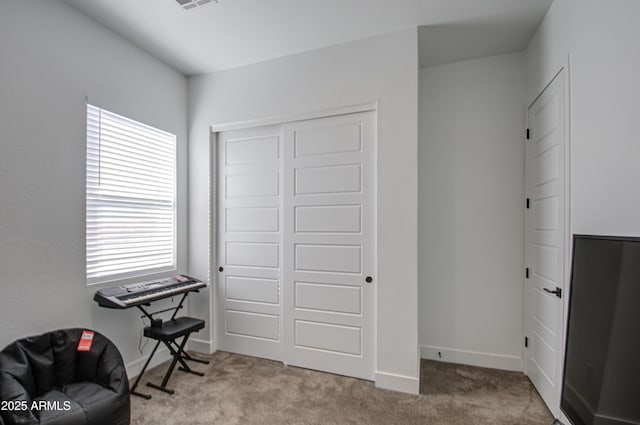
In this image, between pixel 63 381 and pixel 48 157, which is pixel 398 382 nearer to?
pixel 63 381

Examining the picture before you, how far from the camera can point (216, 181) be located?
338cm

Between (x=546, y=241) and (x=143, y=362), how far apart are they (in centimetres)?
370

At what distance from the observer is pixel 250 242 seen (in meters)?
3.22

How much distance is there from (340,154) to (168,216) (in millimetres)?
1940

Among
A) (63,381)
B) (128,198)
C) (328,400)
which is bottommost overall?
(328,400)

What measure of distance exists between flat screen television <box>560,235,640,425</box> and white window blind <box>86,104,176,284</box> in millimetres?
3163

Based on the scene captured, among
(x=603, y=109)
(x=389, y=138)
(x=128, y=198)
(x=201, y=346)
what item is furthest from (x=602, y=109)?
(x=201, y=346)

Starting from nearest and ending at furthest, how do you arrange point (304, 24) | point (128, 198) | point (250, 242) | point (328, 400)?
1. point (328, 400)
2. point (304, 24)
3. point (128, 198)
4. point (250, 242)

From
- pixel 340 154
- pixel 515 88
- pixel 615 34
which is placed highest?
pixel 515 88

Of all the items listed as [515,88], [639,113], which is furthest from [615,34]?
[515,88]

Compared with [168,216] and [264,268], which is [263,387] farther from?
[168,216]

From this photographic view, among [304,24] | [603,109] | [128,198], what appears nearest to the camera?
[603,109]

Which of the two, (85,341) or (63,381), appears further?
(85,341)

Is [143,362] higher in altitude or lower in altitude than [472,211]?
lower
